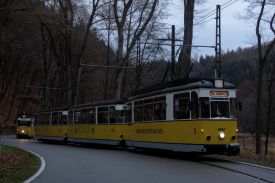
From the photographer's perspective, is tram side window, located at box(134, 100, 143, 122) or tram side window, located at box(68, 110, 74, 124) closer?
tram side window, located at box(134, 100, 143, 122)

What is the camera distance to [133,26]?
1998 inches

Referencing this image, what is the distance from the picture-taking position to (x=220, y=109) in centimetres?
2012

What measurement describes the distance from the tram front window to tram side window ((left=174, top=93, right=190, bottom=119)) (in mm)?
1032

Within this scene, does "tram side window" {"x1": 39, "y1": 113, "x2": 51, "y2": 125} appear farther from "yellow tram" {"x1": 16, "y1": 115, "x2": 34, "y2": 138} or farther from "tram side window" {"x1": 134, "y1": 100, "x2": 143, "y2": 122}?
"tram side window" {"x1": 134, "y1": 100, "x2": 143, "y2": 122}

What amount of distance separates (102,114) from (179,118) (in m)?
11.4

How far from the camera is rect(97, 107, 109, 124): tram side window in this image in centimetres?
3136

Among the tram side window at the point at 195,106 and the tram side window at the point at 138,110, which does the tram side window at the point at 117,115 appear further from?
the tram side window at the point at 195,106

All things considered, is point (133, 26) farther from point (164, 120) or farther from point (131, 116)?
point (164, 120)

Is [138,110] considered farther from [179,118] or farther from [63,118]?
[63,118]

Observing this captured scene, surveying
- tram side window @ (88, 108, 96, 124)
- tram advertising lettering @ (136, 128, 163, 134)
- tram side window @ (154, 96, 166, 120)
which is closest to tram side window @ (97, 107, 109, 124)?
tram side window @ (88, 108, 96, 124)

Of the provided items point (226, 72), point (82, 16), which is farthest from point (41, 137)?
point (226, 72)

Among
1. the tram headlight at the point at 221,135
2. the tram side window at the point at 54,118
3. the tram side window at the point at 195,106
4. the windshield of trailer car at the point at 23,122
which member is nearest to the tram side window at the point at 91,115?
the tram side window at the point at 54,118

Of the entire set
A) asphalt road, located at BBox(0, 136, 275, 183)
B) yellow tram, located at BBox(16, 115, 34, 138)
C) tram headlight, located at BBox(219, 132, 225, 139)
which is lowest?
asphalt road, located at BBox(0, 136, 275, 183)

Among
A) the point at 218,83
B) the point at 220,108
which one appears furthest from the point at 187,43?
the point at 220,108
